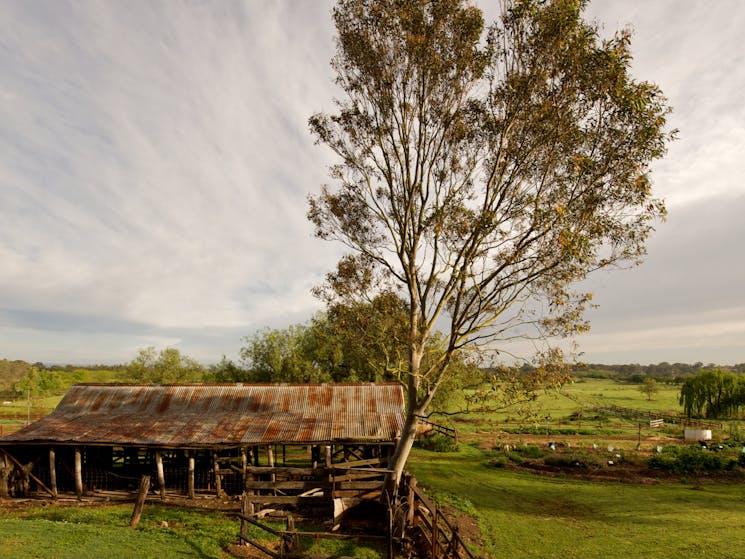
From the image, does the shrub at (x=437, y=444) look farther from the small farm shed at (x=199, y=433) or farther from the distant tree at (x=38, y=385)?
the distant tree at (x=38, y=385)

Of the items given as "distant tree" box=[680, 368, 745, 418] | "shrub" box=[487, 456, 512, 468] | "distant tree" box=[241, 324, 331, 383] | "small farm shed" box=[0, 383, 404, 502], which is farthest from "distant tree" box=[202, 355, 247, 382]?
"distant tree" box=[680, 368, 745, 418]

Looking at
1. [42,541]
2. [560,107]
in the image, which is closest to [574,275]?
[560,107]

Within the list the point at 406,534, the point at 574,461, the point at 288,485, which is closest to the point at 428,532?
the point at 406,534

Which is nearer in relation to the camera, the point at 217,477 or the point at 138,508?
the point at 138,508

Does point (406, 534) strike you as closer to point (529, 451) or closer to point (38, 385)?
point (529, 451)

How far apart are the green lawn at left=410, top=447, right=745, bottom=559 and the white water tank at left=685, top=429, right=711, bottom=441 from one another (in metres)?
18.2

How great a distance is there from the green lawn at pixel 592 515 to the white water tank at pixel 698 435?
18191 mm

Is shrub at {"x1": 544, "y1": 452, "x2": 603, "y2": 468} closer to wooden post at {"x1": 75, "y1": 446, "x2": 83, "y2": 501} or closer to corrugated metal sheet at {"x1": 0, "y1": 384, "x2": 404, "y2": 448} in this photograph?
corrugated metal sheet at {"x1": 0, "y1": 384, "x2": 404, "y2": 448}

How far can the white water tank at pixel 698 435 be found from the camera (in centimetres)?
3938

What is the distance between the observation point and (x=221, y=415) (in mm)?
23125

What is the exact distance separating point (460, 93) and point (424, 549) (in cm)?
1503

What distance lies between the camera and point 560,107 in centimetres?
1474

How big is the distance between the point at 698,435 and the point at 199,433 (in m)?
41.6

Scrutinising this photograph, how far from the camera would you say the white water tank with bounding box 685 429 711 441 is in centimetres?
3938
